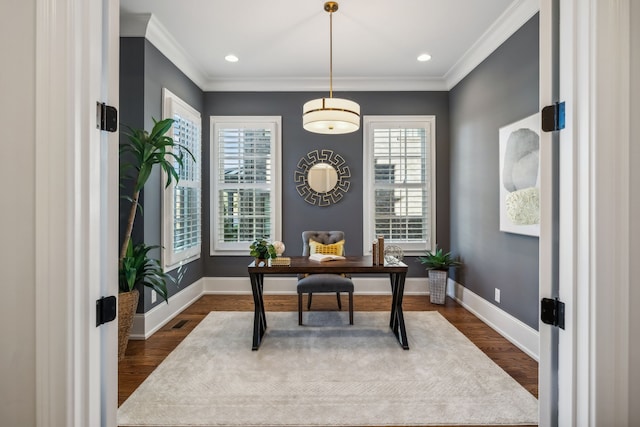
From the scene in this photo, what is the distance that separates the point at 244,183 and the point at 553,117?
4.16m

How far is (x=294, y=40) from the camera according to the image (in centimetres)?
368

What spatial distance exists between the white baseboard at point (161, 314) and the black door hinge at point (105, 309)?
94.5 inches

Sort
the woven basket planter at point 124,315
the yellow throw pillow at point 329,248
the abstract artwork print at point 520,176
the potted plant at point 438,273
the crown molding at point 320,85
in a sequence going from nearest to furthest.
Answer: the woven basket planter at point 124,315
the abstract artwork print at point 520,176
the yellow throw pillow at point 329,248
the potted plant at point 438,273
the crown molding at point 320,85

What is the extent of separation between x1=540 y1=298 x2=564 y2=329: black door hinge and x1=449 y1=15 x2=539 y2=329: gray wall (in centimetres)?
198

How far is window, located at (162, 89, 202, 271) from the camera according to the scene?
368 centimetres

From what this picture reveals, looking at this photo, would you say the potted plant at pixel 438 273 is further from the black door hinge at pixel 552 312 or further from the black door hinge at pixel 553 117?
the black door hinge at pixel 553 117

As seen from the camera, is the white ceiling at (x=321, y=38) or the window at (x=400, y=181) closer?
the white ceiling at (x=321, y=38)

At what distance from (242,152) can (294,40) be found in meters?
1.74

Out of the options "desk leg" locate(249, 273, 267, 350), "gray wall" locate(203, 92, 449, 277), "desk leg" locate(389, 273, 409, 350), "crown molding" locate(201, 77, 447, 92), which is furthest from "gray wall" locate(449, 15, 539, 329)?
"desk leg" locate(249, 273, 267, 350)

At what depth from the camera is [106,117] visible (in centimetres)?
110

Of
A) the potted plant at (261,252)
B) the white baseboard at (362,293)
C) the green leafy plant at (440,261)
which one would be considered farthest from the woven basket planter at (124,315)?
the green leafy plant at (440,261)

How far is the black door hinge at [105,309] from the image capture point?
42.2 inches

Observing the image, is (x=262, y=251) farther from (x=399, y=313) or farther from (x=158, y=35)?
(x=158, y=35)

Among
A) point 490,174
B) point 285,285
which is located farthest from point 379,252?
point 285,285
